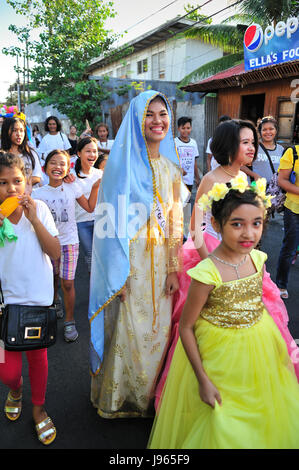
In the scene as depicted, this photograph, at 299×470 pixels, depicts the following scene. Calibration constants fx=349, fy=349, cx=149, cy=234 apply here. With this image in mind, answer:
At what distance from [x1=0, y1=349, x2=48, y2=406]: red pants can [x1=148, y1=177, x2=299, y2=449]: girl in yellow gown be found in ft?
2.59

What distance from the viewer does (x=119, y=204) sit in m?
2.07

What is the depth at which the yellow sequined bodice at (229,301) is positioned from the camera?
5.25 ft

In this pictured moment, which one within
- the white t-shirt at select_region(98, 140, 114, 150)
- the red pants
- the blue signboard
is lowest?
the red pants

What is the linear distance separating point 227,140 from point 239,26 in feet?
43.9

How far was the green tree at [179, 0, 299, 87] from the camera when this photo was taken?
37.2 ft

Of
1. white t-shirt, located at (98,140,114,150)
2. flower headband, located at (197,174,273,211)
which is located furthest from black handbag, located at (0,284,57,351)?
white t-shirt, located at (98,140,114,150)

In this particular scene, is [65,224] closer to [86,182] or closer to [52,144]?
[86,182]

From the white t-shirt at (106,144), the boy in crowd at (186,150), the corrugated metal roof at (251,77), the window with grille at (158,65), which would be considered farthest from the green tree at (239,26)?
the white t-shirt at (106,144)

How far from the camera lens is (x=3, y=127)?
3713 millimetres

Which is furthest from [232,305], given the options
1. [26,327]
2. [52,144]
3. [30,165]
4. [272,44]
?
[272,44]

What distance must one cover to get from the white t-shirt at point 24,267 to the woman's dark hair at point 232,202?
0.99 meters

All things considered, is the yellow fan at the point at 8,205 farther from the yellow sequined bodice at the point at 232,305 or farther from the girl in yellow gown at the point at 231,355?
the yellow sequined bodice at the point at 232,305

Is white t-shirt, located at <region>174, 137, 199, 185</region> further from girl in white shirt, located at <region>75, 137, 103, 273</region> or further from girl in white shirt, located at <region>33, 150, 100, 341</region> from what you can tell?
girl in white shirt, located at <region>33, 150, 100, 341</region>

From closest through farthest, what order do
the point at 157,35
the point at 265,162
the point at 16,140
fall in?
1. the point at 16,140
2. the point at 265,162
3. the point at 157,35
